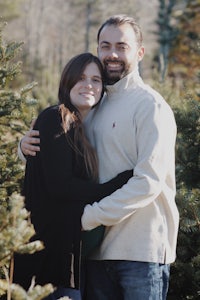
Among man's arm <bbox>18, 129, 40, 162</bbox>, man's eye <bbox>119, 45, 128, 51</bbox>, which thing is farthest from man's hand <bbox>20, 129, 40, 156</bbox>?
man's eye <bbox>119, 45, 128, 51</bbox>

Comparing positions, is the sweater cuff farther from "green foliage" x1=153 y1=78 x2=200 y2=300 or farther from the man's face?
"green foliage" x1=153 y1=78 x2=200 y2=300

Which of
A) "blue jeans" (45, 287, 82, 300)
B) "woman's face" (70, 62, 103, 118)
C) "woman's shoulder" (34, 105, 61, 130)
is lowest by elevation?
"blue jeans" (45, 287, 82, 300)

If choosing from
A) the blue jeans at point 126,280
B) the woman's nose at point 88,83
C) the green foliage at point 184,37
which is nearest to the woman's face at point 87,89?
the woman's nose at point 88,83

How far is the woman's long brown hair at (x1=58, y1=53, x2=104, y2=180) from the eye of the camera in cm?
312

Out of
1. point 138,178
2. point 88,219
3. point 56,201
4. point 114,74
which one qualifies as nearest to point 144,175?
point 138,178

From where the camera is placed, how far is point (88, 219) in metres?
3.02

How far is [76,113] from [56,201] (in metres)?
0.54

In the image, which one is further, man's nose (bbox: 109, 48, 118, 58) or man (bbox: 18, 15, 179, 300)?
man's nose (bbox: 109, 48, 118, 58)

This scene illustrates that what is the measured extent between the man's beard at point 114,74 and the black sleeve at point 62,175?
48 cm

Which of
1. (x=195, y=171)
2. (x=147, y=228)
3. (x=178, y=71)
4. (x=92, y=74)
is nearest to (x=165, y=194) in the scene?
(x=147, y=228)

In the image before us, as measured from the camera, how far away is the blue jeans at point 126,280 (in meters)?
3.04

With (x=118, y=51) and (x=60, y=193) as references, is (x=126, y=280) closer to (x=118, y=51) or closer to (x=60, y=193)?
(x=60, y=193)

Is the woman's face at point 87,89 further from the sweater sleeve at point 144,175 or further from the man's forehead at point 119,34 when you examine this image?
the sweater sleeve at point 144,175

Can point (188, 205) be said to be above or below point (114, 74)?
below
